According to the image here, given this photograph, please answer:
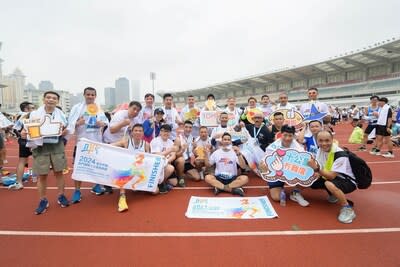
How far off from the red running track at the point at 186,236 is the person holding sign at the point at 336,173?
0.20 meters

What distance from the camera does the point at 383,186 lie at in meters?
4.66

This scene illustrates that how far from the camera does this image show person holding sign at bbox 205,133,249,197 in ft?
14.3

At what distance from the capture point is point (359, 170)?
3.38m

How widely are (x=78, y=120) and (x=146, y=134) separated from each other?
4.55ft

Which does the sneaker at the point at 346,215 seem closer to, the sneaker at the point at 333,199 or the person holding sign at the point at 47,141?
the sneaker at the point at 333,199

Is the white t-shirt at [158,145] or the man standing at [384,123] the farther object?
the man standing at [384,123]

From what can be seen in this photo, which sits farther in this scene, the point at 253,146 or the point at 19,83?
the point at 19,83

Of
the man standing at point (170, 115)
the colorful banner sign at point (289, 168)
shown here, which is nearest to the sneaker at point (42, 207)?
the man standing at point (170, 115)

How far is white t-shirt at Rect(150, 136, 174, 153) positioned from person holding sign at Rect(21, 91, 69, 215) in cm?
154

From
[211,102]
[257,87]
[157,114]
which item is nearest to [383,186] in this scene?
[211,102]

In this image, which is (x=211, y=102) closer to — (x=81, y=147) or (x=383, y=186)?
(x=81, y=147)

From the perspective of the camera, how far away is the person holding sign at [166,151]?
15.0 feet

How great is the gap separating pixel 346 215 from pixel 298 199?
2.41ft

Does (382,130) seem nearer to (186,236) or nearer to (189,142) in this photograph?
(189,142)
